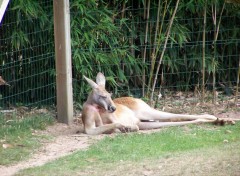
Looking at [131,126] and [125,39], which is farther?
[125,39]

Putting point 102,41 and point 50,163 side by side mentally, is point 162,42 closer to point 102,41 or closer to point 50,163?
point 102,41

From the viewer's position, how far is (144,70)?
11359mm

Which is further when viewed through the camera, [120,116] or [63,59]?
[63,59]

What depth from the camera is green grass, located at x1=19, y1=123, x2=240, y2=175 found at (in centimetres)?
785

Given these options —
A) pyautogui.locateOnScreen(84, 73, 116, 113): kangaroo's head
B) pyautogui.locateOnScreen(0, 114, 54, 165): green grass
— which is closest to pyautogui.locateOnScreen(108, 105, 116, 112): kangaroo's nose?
pyautogui.locateOnScreen(84, 73, 116, 113): kangaroo's head

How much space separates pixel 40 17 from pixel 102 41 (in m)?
1.07

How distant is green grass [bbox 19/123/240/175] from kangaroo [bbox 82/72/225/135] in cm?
32

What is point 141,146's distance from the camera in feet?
28.3

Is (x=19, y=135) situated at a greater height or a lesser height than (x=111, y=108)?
lesser

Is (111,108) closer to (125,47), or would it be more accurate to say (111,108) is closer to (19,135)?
(19,135)

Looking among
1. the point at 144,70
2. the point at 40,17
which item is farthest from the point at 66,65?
the point at 144,70

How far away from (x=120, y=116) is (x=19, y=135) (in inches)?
54.0

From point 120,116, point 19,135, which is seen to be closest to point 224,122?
point 120,116

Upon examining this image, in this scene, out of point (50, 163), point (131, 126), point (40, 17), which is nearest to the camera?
point (50, 163)
